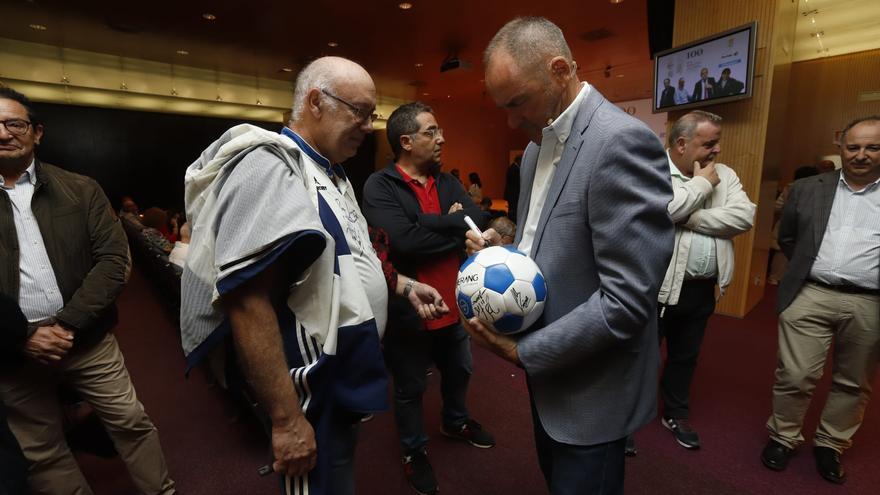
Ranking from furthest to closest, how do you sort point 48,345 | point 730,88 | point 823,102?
1. point 823,102
2. point 730,88
3. point 48,345

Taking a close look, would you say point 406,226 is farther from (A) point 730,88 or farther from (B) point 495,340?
(A) point 730,88

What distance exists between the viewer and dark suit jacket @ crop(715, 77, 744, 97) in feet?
12.2

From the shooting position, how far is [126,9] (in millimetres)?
5523

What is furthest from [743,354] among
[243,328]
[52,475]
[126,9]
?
[126,9]

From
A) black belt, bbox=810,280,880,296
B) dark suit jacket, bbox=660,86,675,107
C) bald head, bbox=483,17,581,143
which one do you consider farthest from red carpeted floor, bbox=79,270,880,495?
dark suit jacket, bbox=660,86,675,107

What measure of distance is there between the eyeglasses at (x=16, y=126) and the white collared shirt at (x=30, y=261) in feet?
0.45

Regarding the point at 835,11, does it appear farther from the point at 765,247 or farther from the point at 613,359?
the point at 613,359

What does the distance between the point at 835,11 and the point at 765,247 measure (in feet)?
11.2

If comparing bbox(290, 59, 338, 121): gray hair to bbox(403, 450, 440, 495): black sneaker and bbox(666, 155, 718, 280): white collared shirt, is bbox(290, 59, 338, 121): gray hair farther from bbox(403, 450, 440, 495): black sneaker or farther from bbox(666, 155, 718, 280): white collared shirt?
bbox(666, 155, 718, 280): white collared shirt

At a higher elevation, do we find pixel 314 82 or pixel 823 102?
pixel 823 102

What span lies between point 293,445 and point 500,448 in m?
1.59

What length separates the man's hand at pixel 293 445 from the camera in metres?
0.99

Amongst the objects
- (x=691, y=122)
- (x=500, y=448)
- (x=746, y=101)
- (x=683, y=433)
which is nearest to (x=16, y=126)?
(x=500, y=448)

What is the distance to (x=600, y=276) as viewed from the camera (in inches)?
37.9
